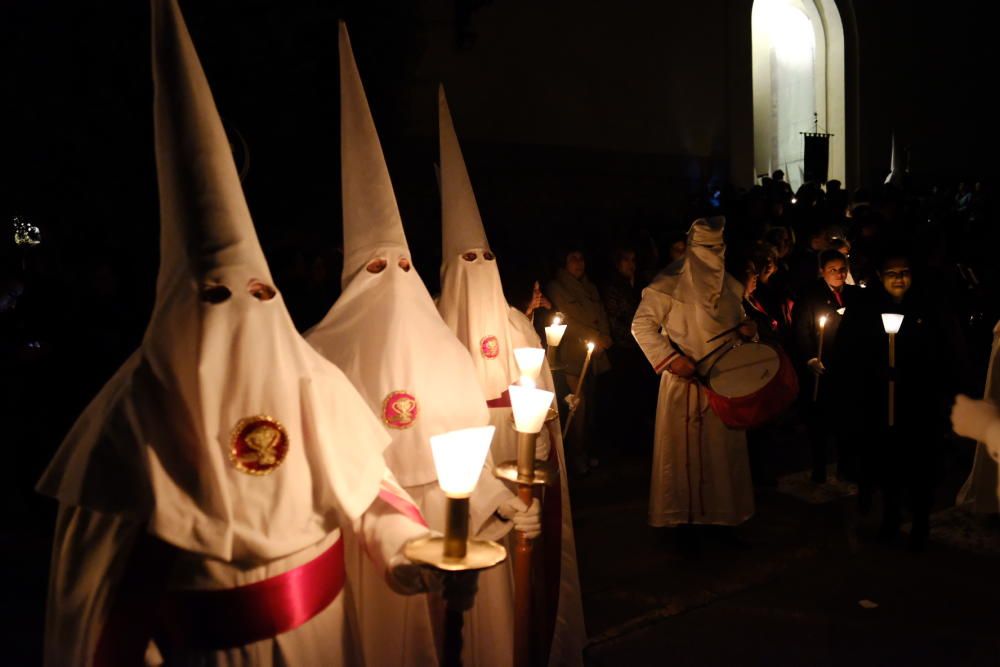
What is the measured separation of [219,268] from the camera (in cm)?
220

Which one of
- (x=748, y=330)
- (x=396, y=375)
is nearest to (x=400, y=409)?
(x=396, y=375)

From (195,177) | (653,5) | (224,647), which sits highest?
(653,5)

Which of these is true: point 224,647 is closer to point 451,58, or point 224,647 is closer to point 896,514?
point 896,514

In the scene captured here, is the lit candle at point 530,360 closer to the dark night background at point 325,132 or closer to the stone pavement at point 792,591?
the stone pavement at point 792,591

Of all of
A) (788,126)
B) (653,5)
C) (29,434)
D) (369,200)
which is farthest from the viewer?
(788,126)

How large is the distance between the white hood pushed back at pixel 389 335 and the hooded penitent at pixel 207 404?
75 cm

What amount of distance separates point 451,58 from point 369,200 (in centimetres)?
813

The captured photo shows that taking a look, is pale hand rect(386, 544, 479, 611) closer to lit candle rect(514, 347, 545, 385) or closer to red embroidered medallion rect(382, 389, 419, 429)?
red embroidered medallion rect(382, 389, 419, 429)

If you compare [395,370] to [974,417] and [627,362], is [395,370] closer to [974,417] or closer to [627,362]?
[974,417]

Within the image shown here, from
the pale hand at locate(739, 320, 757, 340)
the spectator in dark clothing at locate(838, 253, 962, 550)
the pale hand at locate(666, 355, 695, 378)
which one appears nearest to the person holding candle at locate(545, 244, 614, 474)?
the pale hand at locate(666, 355, 695, 378)

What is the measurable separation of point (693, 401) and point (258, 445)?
4021mm

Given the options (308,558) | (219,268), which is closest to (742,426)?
(308,558)

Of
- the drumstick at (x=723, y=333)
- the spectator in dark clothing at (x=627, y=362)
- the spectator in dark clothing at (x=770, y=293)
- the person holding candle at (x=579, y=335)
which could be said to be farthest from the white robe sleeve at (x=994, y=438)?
the spectator in dark clothing at (x=627, y=362)

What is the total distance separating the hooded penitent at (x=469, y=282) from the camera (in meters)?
4.48
